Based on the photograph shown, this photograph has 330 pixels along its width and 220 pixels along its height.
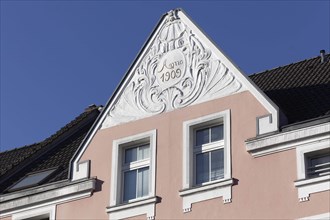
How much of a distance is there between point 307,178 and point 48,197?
298 inches

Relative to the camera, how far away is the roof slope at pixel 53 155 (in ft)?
99.0

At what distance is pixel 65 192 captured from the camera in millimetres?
27344

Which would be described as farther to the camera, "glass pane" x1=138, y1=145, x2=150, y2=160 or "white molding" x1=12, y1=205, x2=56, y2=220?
"white molding" x1=12, y1=205, x2=56, y2=220

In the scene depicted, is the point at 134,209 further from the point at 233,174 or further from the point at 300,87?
the point at 300,87

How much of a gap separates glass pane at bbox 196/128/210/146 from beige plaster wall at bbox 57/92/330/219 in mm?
421

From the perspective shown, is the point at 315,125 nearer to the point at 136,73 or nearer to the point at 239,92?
the point at 239,92

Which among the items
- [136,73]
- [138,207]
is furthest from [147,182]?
[136,73]

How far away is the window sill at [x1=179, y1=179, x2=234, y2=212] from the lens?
24.5m

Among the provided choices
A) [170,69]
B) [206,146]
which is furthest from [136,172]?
[170,69]

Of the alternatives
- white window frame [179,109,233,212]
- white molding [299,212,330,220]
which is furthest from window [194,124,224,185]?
white molding [299,212,330,220]

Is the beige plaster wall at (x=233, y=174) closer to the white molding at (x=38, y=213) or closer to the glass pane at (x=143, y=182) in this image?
the white molding at (x=38, y=213)

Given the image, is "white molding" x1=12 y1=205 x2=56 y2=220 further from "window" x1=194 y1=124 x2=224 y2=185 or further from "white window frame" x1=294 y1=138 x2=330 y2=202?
"white window frame" x1=294 y1=138 x2=330 y2=202

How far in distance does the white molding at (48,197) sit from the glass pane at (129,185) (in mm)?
898

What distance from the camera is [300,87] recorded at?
28.1 meters
